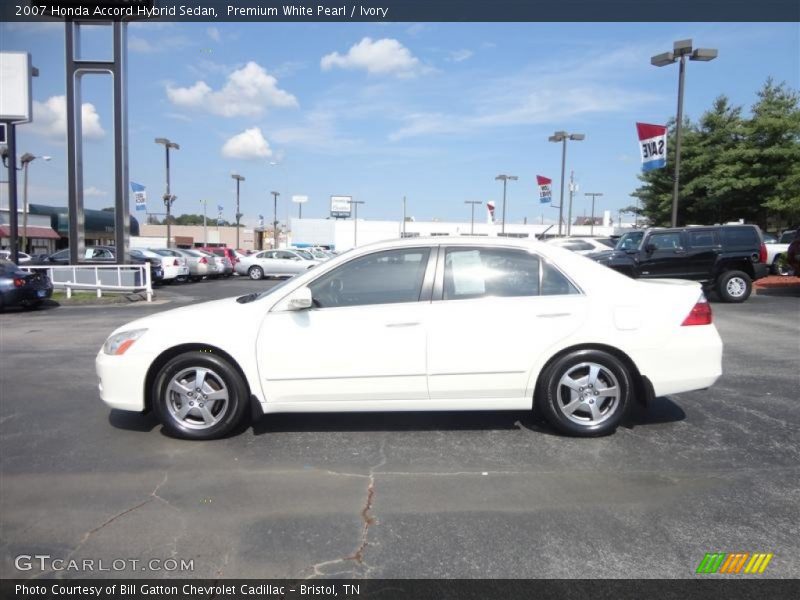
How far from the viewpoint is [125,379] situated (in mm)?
4426

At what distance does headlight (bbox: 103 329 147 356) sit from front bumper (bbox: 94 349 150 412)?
4cm

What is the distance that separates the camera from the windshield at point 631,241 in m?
14.8

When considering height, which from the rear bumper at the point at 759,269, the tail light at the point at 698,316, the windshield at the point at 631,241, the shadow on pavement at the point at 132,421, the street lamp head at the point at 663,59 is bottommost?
the shadow on pavement at the point at 132,421

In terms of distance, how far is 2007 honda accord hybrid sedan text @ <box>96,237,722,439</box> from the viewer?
4.30 metres

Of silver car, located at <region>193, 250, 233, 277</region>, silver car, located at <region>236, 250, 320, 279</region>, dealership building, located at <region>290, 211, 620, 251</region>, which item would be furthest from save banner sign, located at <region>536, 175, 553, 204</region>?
dealership building, located at <region>290, 211, 620, 251</region>

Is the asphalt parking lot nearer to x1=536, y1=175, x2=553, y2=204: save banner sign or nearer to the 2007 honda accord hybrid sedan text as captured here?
the 2007 honda accord hybrid sedan text

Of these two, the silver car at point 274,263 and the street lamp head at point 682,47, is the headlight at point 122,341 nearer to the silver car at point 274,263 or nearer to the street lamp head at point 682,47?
the street lamp head at point 682,47

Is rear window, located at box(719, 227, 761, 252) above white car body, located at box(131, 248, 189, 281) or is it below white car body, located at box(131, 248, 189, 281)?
above

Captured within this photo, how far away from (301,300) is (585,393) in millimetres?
2262

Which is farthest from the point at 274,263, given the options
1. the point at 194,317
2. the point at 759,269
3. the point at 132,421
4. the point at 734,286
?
the point at 194,317

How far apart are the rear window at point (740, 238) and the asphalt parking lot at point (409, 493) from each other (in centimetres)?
935

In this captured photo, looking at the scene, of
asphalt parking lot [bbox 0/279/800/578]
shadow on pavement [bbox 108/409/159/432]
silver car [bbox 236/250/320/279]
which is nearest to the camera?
asphalt parking lot [bbox 0/279/800/578]

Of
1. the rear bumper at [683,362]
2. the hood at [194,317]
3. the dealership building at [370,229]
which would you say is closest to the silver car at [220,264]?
the hood at [194,317]

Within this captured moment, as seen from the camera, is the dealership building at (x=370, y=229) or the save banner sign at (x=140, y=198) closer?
the save banner sign at (x=140, y=198)
